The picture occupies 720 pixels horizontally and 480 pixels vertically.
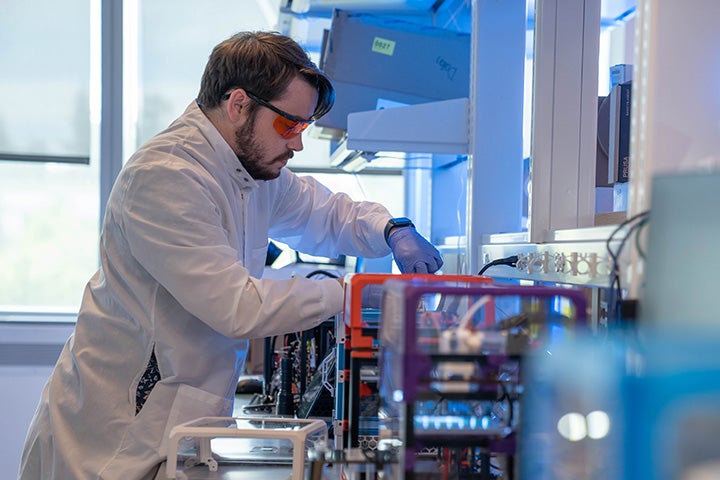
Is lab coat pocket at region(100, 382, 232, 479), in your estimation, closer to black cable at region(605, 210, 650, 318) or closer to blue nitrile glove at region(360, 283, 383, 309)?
blue nitrile glove at region(360, 283, 383, 309)

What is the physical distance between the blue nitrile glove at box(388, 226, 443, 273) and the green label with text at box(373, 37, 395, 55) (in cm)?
104

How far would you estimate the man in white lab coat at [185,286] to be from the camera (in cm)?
158

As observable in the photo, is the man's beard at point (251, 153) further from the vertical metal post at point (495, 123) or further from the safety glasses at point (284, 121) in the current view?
the vertical metal post at point (495, 123)

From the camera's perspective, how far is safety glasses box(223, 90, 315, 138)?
5.76 feet

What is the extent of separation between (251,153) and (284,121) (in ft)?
0.39

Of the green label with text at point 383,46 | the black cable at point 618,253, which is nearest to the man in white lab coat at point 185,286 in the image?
the black cable at point 618,253

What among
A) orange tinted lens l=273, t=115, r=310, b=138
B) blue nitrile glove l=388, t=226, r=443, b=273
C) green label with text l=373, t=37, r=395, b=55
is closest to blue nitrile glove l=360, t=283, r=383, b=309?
blue nitrile glove l=388, t=226, r=443, b=273

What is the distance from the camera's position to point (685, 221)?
32.1 inches

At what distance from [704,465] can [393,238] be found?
1.37 m

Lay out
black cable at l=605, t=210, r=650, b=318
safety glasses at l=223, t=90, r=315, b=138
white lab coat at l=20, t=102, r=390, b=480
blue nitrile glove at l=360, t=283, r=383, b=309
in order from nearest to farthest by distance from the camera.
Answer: black cable at l=605, t=210, r=650, b=318
blue nitrile glove at l=360, t=283, r=383, b=309
white lab coat at l=20, t=102, r=390, b=480
safety glasses at l=223, t=90, r=315, b=138

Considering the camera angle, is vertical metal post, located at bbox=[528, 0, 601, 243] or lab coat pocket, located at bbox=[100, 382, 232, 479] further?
vertical metal post, located at bbox=[528, 0, 601, 243]

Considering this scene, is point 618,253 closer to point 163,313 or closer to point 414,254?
point 414,254

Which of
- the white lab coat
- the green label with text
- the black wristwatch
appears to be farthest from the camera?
the green label with text

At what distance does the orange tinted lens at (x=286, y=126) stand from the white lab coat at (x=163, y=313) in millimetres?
132
